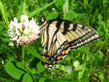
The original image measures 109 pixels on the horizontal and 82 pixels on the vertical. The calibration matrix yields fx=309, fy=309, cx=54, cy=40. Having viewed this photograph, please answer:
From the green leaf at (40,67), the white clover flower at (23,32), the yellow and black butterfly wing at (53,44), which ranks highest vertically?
the white clover flower at (23,32)

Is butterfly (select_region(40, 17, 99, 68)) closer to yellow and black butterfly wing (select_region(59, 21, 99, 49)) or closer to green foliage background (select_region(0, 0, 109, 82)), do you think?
yellow and black butterfly wing (select_region(59, 21, 99, 49))

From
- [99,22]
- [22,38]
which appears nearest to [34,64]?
[22,38]

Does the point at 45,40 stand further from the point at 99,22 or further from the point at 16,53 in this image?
the point at 99,22

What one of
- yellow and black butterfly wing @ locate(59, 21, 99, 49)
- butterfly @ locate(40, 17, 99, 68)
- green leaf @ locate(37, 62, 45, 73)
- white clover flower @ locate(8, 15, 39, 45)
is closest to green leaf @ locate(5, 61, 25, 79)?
green leaf @ locate(37, 62, 45, 73)

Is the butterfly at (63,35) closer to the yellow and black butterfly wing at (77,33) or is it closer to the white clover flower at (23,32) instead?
the yellow and black butterfly wing at (77,33)

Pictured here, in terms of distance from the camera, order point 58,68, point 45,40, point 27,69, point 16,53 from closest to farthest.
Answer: point 27,69 < point 16,53 < point 45,40 < point 58,68

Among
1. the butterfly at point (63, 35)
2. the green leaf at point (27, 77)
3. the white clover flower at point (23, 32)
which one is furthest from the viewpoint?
the butterfly at point (63, 35)

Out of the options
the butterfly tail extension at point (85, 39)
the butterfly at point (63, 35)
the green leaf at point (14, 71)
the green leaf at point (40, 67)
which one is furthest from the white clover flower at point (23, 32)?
the butterfly tail extension at point (85, 39)
